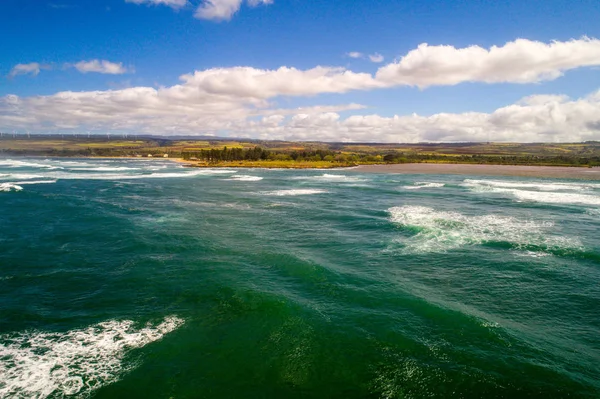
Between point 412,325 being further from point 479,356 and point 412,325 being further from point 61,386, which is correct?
point 61,386

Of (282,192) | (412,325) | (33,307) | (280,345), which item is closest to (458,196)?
(282,192)

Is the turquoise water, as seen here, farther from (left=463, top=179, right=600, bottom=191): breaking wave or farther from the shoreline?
the shoreline

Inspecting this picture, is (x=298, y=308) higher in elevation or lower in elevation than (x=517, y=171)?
lower

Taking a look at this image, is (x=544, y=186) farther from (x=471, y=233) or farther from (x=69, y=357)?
(x=69, y=357)

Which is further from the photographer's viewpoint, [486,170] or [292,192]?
[486,170]

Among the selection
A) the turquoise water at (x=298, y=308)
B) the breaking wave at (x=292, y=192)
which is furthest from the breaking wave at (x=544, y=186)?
the turquoise water at (x=298, y=308)

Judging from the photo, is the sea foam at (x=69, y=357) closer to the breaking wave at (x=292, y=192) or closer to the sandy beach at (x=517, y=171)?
the breaking wave at (x=292, y=192)

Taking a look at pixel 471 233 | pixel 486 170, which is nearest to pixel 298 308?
pixel 471 233
